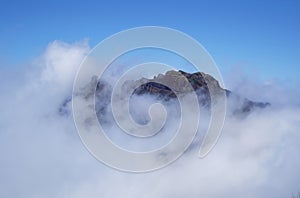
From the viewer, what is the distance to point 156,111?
643 ft

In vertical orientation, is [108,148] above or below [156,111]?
below

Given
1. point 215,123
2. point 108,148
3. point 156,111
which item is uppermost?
point 156,111

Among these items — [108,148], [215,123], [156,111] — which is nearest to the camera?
[108,148]

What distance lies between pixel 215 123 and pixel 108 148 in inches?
1087

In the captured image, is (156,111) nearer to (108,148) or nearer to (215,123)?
(215,123)

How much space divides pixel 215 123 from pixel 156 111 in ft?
362

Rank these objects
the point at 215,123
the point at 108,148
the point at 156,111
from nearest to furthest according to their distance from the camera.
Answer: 1. the point at 108,148
2. the point at 215,123
3. the point at 156,111

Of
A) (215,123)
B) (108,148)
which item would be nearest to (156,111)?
(215,123)

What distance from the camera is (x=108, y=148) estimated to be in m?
69.4

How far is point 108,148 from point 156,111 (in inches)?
5008

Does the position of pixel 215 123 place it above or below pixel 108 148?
above

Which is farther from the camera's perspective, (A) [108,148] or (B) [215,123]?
(B) [215,123]

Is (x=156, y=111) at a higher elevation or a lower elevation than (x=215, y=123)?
higher
